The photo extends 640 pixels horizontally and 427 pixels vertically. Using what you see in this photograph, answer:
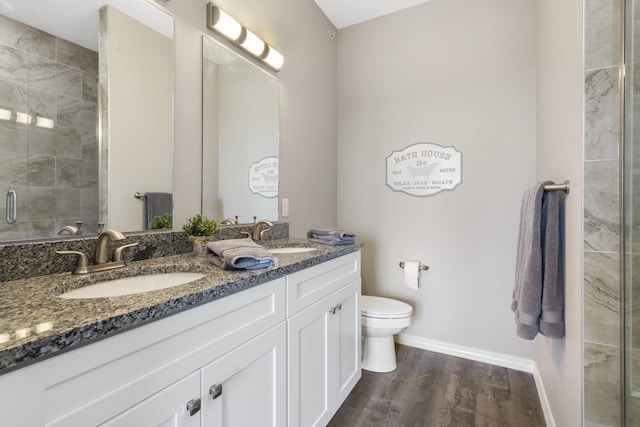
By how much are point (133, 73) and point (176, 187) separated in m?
0.48

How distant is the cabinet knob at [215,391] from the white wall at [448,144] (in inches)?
74.6

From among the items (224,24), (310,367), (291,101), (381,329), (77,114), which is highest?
(224,24)

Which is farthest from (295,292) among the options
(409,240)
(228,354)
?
(409,240)

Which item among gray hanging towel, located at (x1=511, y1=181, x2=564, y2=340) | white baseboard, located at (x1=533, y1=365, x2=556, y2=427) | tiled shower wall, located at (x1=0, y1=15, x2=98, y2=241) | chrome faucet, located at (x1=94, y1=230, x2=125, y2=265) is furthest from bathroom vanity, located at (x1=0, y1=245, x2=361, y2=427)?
white baseboard, located at (x1=533, y1=365, x2=556, y2=427)

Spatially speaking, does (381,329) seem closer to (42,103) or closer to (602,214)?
(602,214)

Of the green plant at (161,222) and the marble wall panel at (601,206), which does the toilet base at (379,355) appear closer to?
the marble wall panel at (601,206)

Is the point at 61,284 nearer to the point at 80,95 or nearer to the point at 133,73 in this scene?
the point at 80,95

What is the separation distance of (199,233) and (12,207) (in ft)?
1.88

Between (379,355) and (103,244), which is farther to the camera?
(379,355)

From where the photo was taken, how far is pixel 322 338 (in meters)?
1.39

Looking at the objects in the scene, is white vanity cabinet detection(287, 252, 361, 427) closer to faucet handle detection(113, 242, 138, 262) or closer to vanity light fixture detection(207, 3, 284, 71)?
faucet handle detection(113, 242, 138, 262)

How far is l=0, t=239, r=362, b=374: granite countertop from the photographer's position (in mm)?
483

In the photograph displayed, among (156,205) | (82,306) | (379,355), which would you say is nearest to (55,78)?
(156,205)

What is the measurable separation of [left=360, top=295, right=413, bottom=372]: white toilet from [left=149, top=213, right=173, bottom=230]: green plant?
1303 millimetres
